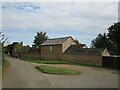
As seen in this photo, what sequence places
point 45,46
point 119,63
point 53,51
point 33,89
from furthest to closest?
1. point 45,46
2. point 53,51
3. point 119,63
4. point 33,89

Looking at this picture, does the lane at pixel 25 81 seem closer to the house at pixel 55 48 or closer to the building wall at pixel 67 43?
the building wall at pixel 67 43

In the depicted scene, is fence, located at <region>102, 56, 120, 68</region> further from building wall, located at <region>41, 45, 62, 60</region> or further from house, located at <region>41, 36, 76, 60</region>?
building wall, located at <region>41, 45, 62, 60</region>

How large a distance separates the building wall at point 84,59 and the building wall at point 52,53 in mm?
2292

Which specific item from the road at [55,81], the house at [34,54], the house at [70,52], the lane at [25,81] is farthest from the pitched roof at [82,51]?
the lane at [25,81]

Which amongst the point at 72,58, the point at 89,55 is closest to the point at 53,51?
the point at 72,58

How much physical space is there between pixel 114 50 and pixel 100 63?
19887 millimetres

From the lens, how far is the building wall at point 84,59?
3467cm

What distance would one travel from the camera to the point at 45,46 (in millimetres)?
52781

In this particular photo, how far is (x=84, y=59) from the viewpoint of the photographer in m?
38.6

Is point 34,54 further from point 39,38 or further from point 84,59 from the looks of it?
point 39,38

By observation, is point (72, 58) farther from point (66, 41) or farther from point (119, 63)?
point (119, 63)

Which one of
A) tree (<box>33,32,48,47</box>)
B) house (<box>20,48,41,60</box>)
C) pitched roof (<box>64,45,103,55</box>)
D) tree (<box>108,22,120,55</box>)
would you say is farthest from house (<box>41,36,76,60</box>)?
tree (<box>33,32,48,47</box>)

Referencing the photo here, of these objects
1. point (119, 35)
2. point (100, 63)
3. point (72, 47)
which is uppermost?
point (119, 35)

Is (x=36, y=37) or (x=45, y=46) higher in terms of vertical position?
(x=36, y=37)
